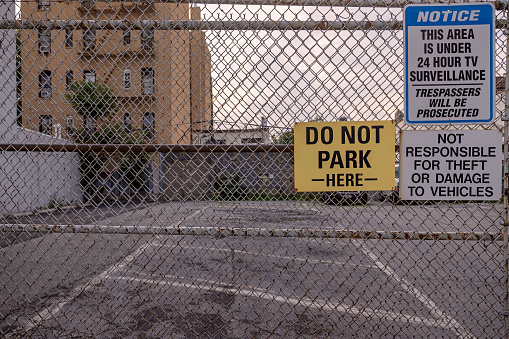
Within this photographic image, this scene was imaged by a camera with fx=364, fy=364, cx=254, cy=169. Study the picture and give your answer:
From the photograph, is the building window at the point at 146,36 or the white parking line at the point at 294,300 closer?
the building window at the point at 146,36

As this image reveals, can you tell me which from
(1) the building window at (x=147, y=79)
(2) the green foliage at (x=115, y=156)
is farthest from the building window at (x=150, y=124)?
(1) the building window at (x=147, y=79)

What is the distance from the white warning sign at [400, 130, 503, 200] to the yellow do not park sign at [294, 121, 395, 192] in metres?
0.12

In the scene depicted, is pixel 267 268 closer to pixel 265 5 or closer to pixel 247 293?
pixel 247 293

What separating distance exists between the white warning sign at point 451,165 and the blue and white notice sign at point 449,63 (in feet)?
0.36

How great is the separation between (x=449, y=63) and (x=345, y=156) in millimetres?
896

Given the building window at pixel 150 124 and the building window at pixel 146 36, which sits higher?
the building window at pixel 146 36

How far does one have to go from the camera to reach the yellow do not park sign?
7.95ft

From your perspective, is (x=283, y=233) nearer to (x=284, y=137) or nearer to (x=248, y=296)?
(x=284, y=137)

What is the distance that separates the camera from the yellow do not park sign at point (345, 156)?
242cm

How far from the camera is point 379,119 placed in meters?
2.54

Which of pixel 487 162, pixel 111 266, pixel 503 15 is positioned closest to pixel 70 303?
pixel 111 266

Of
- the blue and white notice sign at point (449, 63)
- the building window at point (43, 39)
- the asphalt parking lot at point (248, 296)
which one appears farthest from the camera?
the asphalt parking lot at point (248, 296)

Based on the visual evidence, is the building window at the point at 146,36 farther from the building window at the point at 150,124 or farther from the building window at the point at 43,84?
the building window at the point at 43,84

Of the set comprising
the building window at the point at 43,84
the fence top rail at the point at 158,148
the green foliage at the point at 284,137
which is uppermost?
the building window at the point at 43,84
